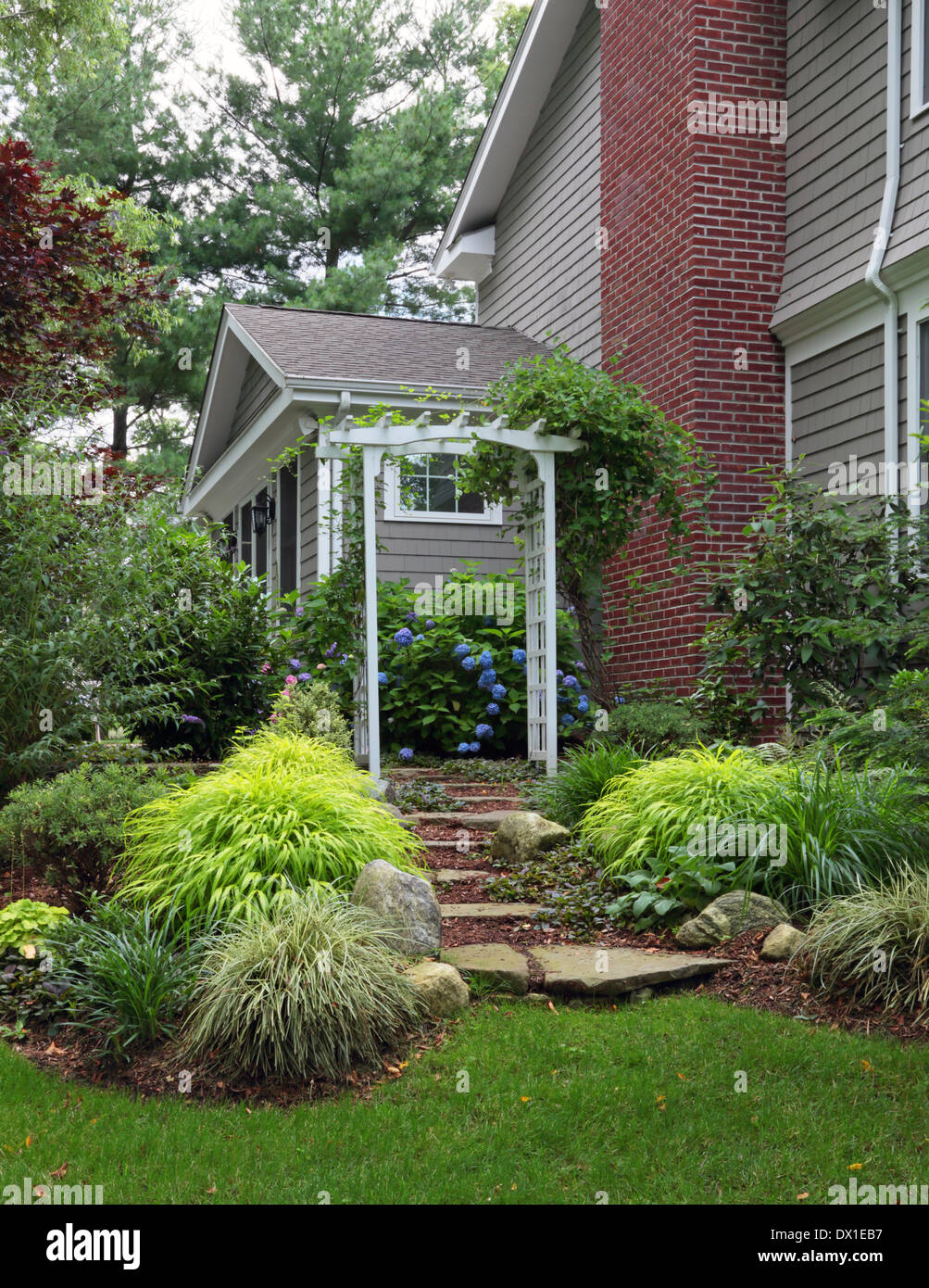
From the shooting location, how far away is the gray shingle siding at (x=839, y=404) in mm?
8125

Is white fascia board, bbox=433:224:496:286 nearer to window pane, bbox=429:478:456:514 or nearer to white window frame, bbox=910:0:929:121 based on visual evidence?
window pane, bbox=429:478:456:514

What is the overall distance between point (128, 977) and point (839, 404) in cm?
650

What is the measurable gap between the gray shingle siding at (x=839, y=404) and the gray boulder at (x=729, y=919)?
413cm

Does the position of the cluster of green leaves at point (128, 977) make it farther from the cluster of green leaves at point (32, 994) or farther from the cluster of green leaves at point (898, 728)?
the cluster of green leaves at point (898, 728)

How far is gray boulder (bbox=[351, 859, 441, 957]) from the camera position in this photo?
4.71 meters

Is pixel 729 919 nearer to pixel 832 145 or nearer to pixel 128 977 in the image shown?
pixel 128 977

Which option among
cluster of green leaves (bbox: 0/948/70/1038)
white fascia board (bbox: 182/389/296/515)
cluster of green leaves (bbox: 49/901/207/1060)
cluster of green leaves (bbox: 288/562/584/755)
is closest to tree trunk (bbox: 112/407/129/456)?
white fascia board (bbox: 182/389/296/515)

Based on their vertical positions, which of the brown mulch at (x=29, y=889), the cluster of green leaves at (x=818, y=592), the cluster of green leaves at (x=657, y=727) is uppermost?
the cluster of green leaves at (x=818, y=592)

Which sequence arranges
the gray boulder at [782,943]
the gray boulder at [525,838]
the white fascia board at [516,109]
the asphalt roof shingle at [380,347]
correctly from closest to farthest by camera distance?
the gray boulder at [782,943] → the gray boulder at [525,838] → the asphalt roof shingle at [380,347] → the white fascia board at [516,109]

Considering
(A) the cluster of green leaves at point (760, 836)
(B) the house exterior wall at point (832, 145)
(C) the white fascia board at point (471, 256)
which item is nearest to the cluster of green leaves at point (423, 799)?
(A) the cluster of green leaves at point (760, 836)

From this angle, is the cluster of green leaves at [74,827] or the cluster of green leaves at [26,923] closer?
the cluster of green leaves at [26,923]

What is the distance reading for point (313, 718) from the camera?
23.6 feet
